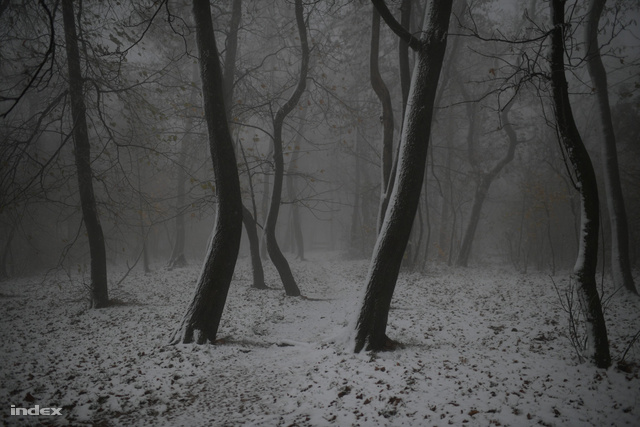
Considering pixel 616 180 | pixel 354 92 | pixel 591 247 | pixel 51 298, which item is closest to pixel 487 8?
pixel 354 92

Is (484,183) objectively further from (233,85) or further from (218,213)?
(218,213)

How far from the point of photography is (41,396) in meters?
3.92

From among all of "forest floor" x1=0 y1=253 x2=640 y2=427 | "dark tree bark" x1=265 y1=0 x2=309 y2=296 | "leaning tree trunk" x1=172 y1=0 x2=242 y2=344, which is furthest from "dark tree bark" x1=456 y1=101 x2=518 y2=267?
"leaning tree trunk" x1=172 y1=0 x2=242 y2=344

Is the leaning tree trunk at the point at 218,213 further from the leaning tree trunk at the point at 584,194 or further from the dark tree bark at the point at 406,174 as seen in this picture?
the leaning tree trunk at the point at 584,194

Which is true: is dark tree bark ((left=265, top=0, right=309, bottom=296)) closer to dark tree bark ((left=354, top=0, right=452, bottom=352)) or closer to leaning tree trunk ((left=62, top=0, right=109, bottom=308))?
leaning tree trunk ((left=62, top=0, right=109, bottom=308))

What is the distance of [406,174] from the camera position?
196 inches

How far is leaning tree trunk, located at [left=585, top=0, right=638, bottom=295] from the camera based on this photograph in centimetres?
821

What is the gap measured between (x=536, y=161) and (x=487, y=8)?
8190 mm

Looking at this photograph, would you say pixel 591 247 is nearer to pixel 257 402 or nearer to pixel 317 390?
pixel 317 390

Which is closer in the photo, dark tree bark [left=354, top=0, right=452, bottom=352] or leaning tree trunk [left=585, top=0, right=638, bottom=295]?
dark tree bark [left=354, top=0, right=452, bottom=352]

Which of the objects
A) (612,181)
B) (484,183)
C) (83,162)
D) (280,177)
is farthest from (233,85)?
(484,183)

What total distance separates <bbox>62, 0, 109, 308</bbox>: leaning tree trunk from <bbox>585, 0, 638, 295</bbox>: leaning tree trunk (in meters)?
13.0

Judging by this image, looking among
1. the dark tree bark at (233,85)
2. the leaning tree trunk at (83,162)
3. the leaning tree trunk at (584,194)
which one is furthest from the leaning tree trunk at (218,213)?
the leaning tree trunk at (584,194)

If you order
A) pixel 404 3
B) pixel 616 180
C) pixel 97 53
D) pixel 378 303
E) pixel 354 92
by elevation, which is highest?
pixel 354 92
